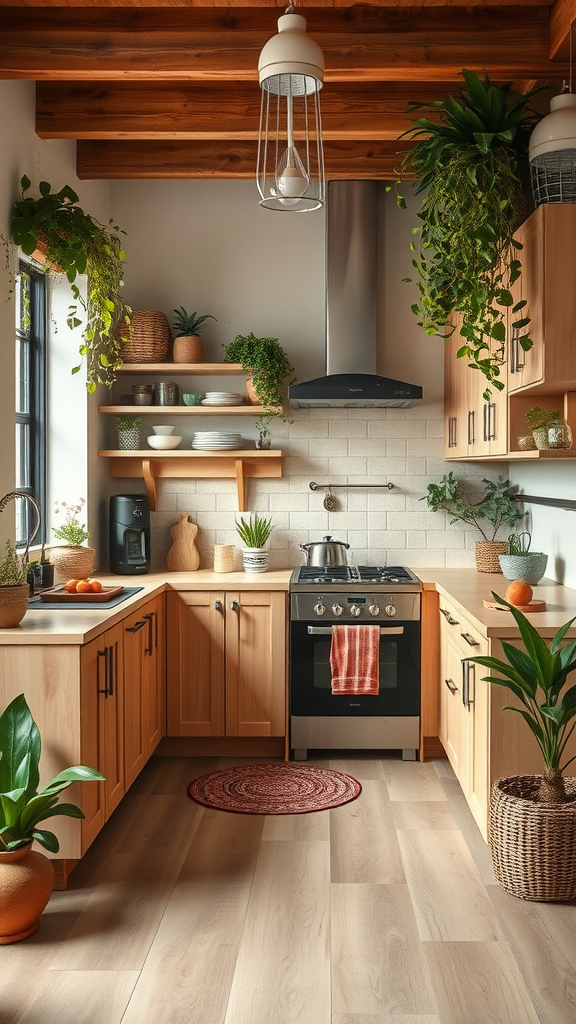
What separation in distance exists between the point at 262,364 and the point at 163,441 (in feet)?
2.25

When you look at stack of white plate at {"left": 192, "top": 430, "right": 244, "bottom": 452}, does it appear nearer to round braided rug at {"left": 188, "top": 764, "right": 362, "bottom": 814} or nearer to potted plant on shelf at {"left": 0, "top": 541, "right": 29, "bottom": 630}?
round braided rug at {"left": 188, "top": 764, "right": 362, "bottom": 814}

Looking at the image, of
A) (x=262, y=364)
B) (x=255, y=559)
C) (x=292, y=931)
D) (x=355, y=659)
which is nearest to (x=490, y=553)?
(x=355, y=659)

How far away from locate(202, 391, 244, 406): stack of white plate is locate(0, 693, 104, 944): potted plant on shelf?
2.38m

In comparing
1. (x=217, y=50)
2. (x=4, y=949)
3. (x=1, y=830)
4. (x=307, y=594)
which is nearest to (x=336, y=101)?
(x=217, y=50)

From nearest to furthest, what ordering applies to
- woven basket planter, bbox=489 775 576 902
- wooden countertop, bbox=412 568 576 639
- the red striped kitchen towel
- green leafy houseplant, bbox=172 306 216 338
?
woven basket planter, bbox=489 775 576 902
wooden countertop, bbox=412 568 576 639
the red striped kitchen towel
green leafy houseplant, bbox=172 306 216 338

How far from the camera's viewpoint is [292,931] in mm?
2850

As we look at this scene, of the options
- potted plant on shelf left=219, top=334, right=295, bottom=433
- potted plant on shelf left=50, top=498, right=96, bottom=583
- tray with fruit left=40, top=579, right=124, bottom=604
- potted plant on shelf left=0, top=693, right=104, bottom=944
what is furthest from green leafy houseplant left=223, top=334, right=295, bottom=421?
potted plant on shelf left=0, top=693, right=104, bottom=944

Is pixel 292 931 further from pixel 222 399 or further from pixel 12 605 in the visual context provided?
pixel 222 399

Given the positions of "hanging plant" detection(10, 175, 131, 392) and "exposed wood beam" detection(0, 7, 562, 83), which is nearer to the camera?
"exposed wood beam" detection(0, 7, 562, 83)

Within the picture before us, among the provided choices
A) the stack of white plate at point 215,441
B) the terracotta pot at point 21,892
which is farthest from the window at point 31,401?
the terracotta pot at point 21,892

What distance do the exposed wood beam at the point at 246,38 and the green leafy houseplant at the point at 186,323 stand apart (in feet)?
5.63

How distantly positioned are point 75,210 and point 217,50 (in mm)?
885

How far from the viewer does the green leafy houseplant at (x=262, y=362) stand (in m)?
4.93

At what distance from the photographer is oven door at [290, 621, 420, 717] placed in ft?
15.0
